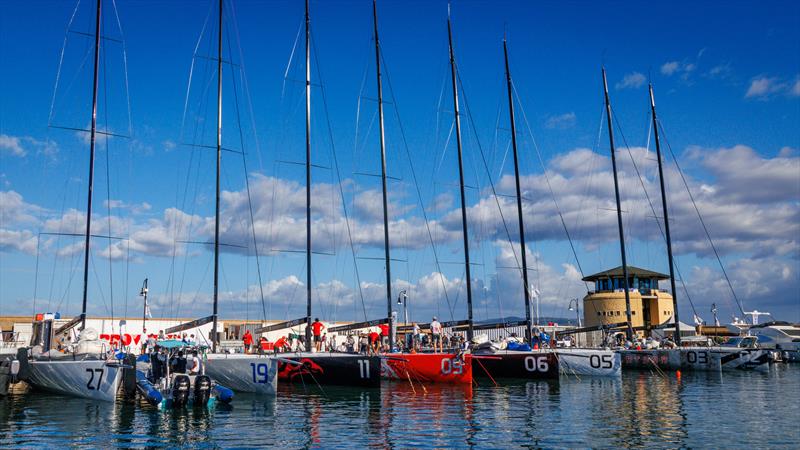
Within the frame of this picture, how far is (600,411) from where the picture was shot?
2297 cm

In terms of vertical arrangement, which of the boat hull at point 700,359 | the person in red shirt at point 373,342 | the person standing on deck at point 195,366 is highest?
the person in red shirt at point 373,342

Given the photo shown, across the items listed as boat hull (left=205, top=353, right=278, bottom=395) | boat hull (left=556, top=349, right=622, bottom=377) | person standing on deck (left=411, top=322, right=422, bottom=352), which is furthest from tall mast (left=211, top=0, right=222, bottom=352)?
boat hull (left=556, top=349, right=622, bottom=377)

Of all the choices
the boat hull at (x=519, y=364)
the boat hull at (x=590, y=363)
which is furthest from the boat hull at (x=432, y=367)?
the boat hull at (x=590, y=363)

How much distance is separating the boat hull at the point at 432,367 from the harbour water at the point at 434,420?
5.06 ft

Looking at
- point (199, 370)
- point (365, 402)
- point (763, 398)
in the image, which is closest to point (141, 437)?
point (199, 370)

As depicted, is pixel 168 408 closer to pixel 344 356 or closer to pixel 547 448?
pixel 344 356

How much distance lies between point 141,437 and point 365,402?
9469 millimetres

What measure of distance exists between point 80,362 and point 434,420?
14454 millimetres

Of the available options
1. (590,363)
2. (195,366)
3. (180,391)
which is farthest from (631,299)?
(180,391)

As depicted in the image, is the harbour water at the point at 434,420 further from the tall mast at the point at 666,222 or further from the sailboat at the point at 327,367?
the tall mast at the point at 666,222

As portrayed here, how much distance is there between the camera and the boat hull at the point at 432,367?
3234cm

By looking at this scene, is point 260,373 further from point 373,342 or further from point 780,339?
point 780,339

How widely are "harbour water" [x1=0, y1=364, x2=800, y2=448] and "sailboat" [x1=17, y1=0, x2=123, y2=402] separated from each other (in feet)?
1.93

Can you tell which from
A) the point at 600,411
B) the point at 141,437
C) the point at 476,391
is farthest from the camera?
the point at 476,391
